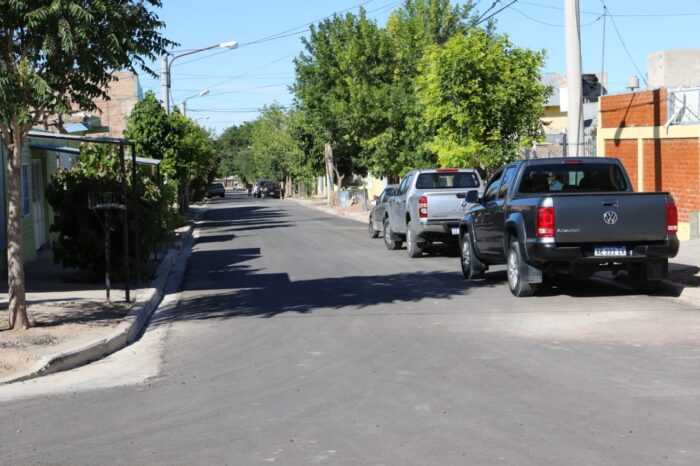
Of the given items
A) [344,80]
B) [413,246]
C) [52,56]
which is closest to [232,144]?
[344,80]

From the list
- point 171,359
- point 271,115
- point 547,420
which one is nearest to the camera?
point 547,420

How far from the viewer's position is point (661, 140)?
72.7ft

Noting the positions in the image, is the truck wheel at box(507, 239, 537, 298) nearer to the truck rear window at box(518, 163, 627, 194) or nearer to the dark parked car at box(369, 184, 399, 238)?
the truck rear window at box(518, 163, 627, 194)

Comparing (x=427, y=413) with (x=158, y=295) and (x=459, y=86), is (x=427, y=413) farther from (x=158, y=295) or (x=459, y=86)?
(x=459, y=86)

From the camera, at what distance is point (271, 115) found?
319 ft

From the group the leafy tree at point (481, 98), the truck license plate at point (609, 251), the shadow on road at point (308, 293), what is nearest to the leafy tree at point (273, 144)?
the leafy tree at point (481, 98)

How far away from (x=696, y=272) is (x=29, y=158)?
15.3m

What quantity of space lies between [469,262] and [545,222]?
3748 millimetres

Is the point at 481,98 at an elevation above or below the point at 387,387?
above

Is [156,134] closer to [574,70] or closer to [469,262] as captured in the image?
[574,70]

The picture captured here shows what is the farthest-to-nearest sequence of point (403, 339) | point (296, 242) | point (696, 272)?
1. point (296, 242)
2. point (696, 272)
3. point (403, 339)

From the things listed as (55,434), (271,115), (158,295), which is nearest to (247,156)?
(271,115)

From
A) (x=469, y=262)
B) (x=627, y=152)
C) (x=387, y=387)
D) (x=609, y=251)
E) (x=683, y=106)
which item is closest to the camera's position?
(x=387, y=387)

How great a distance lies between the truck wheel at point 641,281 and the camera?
13610 mm
